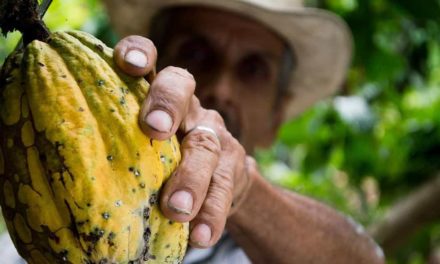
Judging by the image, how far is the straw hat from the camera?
2.21m

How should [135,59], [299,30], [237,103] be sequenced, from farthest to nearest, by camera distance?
[299,30], [237,103], [135,59]

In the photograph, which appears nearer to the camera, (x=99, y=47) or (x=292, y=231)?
(x=99, y=47)

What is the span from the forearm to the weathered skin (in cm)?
63

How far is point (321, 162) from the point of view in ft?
10.8

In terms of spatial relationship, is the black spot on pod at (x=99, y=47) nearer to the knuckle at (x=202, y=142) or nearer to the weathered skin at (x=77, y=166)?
the weathered skin at (x=77, y=166)

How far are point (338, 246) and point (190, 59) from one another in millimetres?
746

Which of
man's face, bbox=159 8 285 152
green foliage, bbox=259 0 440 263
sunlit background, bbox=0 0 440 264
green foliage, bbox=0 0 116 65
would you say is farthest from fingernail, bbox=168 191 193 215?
green foliage, bbox=259 0 440 263

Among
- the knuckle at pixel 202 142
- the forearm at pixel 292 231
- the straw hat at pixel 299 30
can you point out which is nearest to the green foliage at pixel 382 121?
the straw hat at pixel 299 30

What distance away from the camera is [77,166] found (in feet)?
2.41

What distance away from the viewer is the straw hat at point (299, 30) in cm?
221

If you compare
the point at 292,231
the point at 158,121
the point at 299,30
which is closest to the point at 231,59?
the point at 299,30

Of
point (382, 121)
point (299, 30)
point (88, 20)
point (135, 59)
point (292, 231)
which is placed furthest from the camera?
point (382, 121)

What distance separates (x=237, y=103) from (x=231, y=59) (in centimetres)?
14

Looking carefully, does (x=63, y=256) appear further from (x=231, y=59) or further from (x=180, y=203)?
(x=231, y=59)
